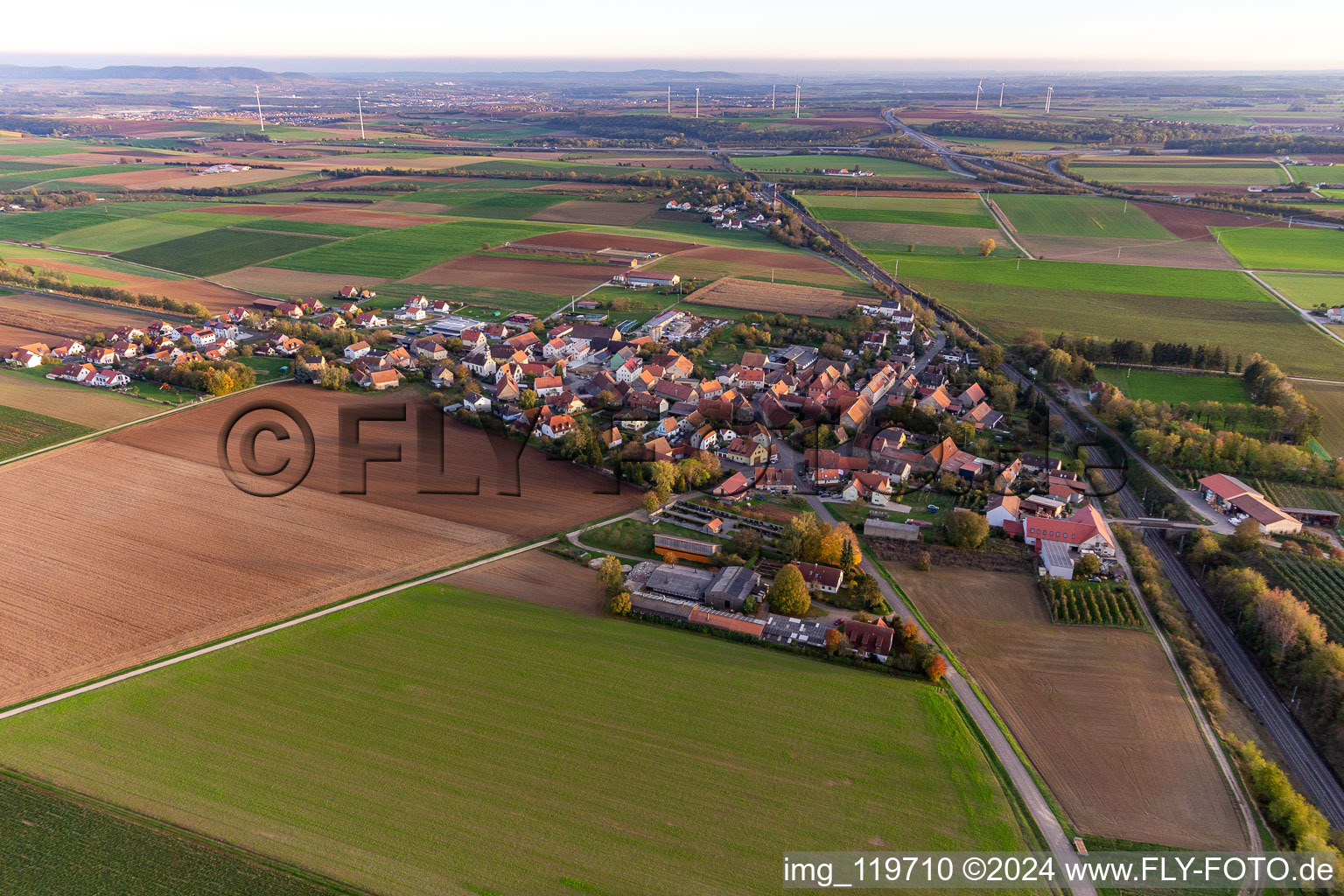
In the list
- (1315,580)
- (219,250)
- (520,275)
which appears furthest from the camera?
(219,250)

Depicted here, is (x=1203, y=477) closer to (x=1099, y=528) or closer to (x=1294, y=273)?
(x=1099, y=528)

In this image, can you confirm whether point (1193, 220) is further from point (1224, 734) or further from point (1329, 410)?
point (1224, 734)

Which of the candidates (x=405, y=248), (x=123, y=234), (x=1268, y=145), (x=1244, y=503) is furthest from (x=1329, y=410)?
(x=1268, y=145)

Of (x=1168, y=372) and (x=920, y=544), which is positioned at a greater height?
(x=1168, y=372)

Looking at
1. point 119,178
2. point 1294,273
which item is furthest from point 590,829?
point 119,178

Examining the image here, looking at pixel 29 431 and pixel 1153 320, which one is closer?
pixel 29 431

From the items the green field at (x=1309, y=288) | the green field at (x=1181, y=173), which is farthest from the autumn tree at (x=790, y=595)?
the green field at (x=1181, y=173)
